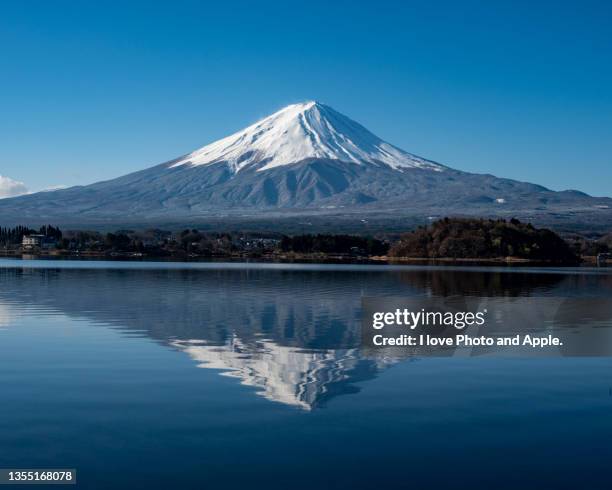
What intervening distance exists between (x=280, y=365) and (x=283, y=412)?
3.24 meters

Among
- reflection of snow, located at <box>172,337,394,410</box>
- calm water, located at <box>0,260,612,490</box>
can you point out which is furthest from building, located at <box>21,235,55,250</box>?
reflection of snow, located at <box>172,337,394,410</box>

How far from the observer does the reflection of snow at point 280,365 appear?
10.7m

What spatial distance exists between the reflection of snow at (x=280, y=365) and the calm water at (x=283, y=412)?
0.12 feet

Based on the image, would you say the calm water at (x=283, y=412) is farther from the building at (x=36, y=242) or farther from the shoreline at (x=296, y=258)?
the building at (x=36, y=242)

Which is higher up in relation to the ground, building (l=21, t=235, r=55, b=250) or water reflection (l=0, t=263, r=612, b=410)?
building (l=21, t=235, r=55, b=250)

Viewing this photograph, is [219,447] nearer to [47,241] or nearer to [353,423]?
[353,423]

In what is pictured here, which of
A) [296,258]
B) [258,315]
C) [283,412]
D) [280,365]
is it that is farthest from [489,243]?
[283,412]

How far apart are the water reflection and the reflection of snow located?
0.01 meters

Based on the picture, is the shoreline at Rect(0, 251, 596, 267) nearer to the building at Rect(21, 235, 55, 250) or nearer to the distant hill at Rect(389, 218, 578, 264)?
the distant hill at Rect(389, 218, 578, 264)

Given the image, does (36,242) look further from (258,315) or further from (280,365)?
(280,365)

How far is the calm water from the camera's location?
24.5 ft

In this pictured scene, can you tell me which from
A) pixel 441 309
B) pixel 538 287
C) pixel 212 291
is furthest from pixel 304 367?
pixel 538 287

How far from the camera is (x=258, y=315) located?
67.9 ft

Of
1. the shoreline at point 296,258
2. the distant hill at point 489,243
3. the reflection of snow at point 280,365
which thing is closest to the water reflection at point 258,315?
the reflection of snow at point 280,365
